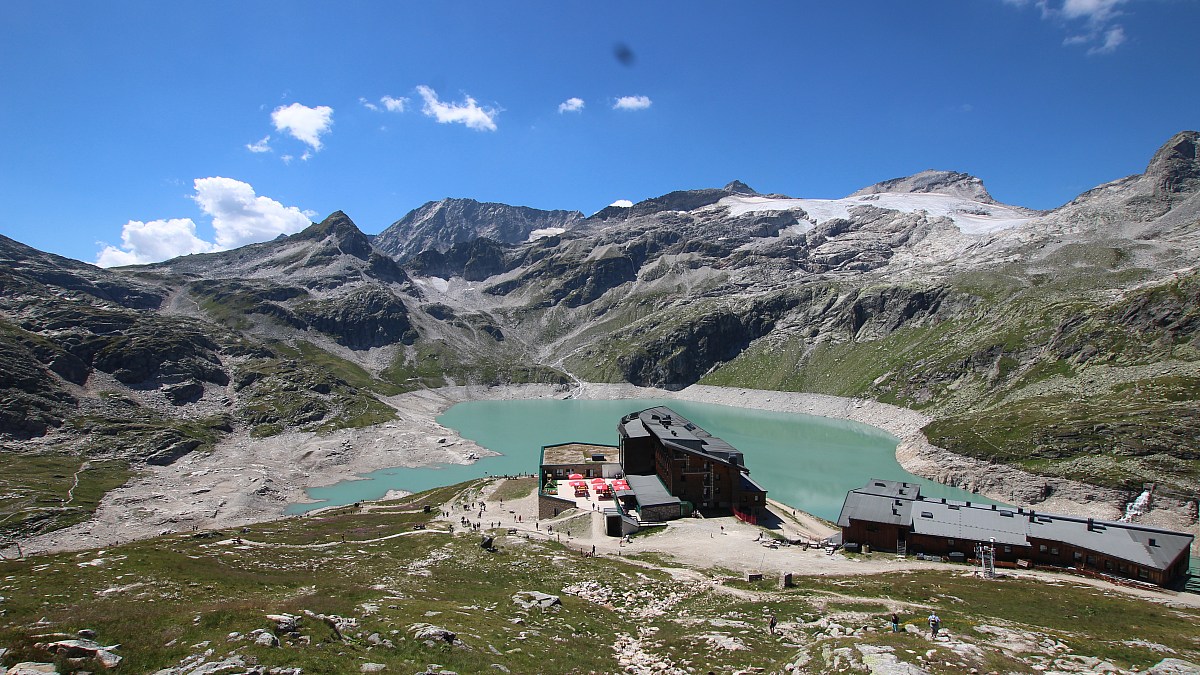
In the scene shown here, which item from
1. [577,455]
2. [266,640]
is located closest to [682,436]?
[577,455]

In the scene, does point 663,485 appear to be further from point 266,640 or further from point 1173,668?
point 266,640

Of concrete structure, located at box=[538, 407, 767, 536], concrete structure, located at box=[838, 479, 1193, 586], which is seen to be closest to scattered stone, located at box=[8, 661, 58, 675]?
concrete structure, located at box=[538, 407, 767, 536]

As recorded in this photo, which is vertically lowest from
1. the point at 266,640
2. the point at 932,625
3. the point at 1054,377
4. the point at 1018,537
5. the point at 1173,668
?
the point at 1018,537

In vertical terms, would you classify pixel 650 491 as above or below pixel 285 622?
below

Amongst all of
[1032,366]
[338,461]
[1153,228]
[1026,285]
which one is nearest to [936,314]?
[1026,285]

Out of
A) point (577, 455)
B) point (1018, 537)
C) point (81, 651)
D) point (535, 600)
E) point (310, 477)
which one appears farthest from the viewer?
point (310, 477)

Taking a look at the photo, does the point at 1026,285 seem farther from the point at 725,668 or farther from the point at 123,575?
the point at 123,575

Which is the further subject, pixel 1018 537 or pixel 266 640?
pixel 1018 537
